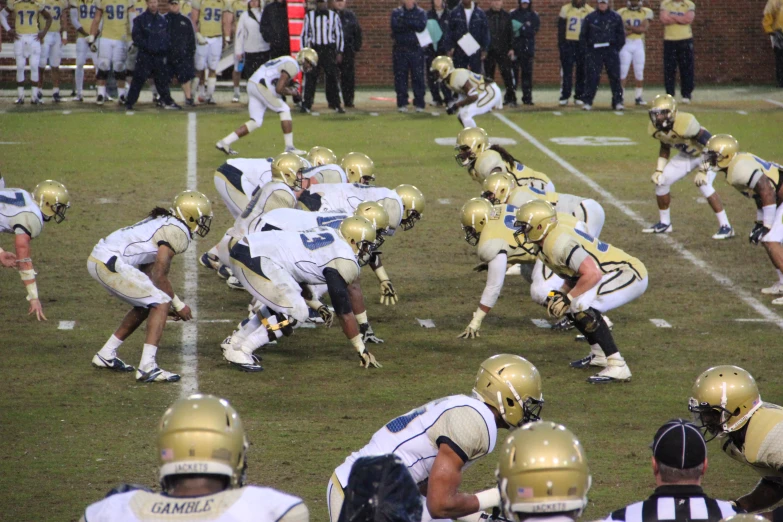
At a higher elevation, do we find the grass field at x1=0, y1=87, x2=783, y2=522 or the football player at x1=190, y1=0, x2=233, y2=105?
the football player at x1=190, y1=0, x2=233, y2=105

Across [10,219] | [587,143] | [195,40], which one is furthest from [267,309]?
Answer: [195,40]

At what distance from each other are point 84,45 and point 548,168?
30.6 feet

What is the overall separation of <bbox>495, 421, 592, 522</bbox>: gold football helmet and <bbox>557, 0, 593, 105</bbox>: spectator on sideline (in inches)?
692

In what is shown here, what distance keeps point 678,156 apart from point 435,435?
8.25 meters

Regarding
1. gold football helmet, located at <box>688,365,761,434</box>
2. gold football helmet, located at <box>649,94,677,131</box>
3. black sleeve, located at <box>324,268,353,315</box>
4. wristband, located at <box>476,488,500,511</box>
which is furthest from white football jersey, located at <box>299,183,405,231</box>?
wristband, located at <box>476,488,500,511</box>

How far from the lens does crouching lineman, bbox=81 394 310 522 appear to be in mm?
3072

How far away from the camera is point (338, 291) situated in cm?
755

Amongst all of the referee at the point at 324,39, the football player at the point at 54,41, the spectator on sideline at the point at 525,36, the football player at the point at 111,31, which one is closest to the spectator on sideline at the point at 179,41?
the football player at the point at 111,31

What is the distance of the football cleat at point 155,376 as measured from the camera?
299 inches

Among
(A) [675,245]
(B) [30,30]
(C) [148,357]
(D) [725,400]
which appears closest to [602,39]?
(A) [675,245]

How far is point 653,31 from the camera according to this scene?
2480cm

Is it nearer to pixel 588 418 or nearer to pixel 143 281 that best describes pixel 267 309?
pixel 143 281

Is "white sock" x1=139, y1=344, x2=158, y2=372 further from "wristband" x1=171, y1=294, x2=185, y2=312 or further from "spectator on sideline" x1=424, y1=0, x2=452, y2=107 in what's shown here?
"spectator on sideline" x1=424, y1=0, x2=452, y2=107

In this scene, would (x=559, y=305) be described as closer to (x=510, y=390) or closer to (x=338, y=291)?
(x=338, y=291)
